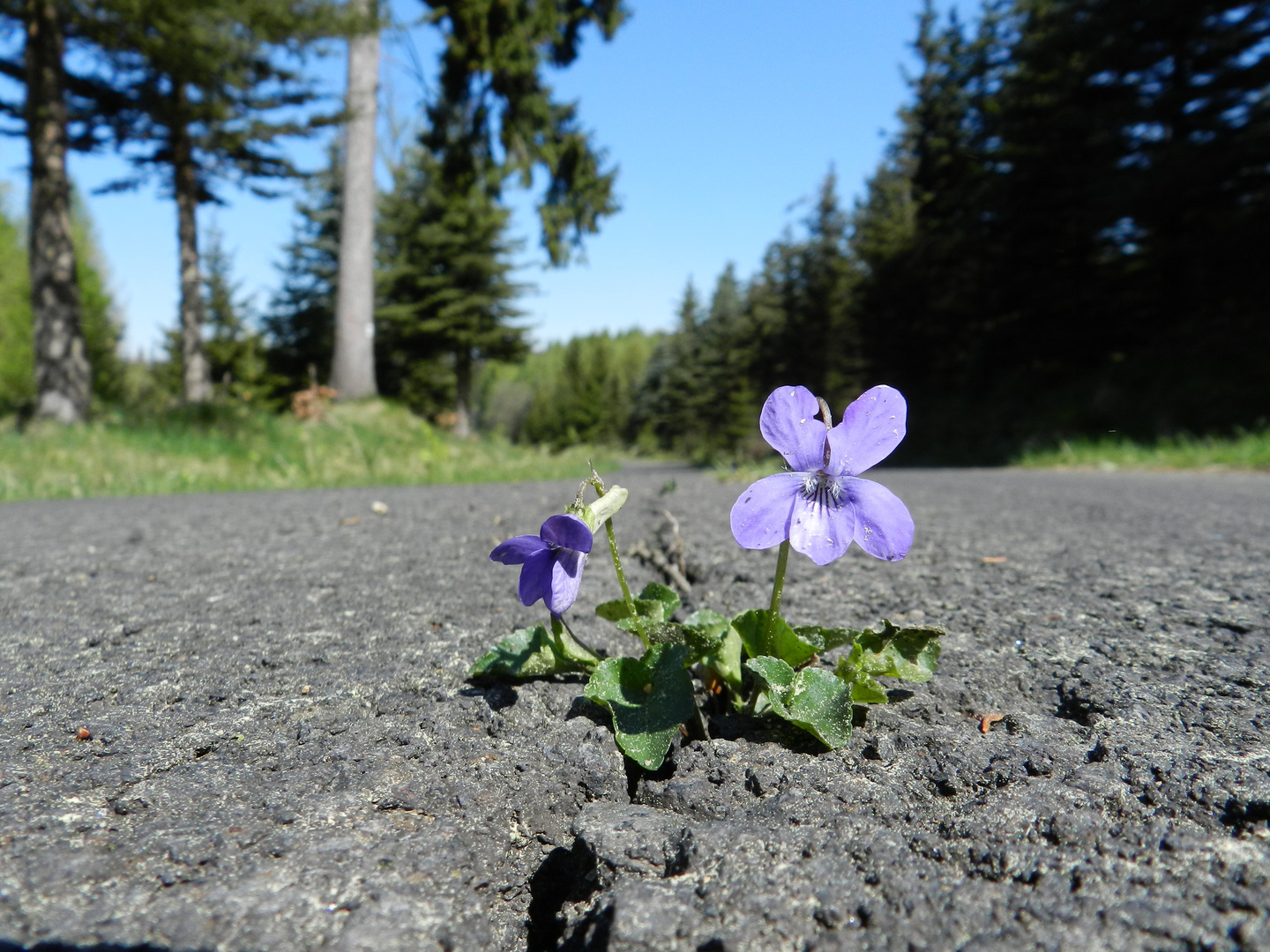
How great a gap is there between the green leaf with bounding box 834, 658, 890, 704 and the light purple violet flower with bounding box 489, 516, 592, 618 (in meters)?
0.38

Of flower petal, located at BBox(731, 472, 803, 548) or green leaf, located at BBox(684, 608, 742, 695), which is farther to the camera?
green leaf, located at BBox(684, 608, 742, 695)

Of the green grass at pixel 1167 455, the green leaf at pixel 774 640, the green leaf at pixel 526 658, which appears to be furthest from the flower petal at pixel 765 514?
the green grass at pixel 1167 455

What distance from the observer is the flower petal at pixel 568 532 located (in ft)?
2.93

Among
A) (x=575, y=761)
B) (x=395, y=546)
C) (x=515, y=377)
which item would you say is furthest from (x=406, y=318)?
(x=515, y=377)

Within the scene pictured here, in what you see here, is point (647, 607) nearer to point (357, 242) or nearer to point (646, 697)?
point (646, 697)

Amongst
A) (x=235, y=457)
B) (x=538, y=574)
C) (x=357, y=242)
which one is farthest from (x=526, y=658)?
(x=357, y=242)

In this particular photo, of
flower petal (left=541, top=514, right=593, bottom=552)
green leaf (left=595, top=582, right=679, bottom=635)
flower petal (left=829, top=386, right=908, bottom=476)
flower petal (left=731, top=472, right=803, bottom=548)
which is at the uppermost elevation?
flower petal (left=829, top=386, right=908, bottom=476)

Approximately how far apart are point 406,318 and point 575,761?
21999mm

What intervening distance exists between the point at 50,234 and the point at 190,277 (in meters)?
4.68

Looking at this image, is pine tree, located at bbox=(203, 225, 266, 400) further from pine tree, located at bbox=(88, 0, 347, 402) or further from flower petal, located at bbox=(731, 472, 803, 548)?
flower petal, located at bbox=(731, 472, 803, 548)

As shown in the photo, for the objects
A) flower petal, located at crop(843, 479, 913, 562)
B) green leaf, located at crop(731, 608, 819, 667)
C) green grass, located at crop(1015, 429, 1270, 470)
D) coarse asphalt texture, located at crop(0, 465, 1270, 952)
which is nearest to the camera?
coarse asphalt texture, located at crop(0, 465, 1270, 952)

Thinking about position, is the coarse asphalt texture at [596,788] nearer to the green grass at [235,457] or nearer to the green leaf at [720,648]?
the green leaf at [720,648]

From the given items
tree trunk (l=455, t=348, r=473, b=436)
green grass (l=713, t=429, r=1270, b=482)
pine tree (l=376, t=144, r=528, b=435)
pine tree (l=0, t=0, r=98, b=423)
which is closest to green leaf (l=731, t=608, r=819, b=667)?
green grass (l=713, t=429, r=1270, b=482)

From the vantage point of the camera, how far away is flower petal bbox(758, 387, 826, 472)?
927 millimetres
